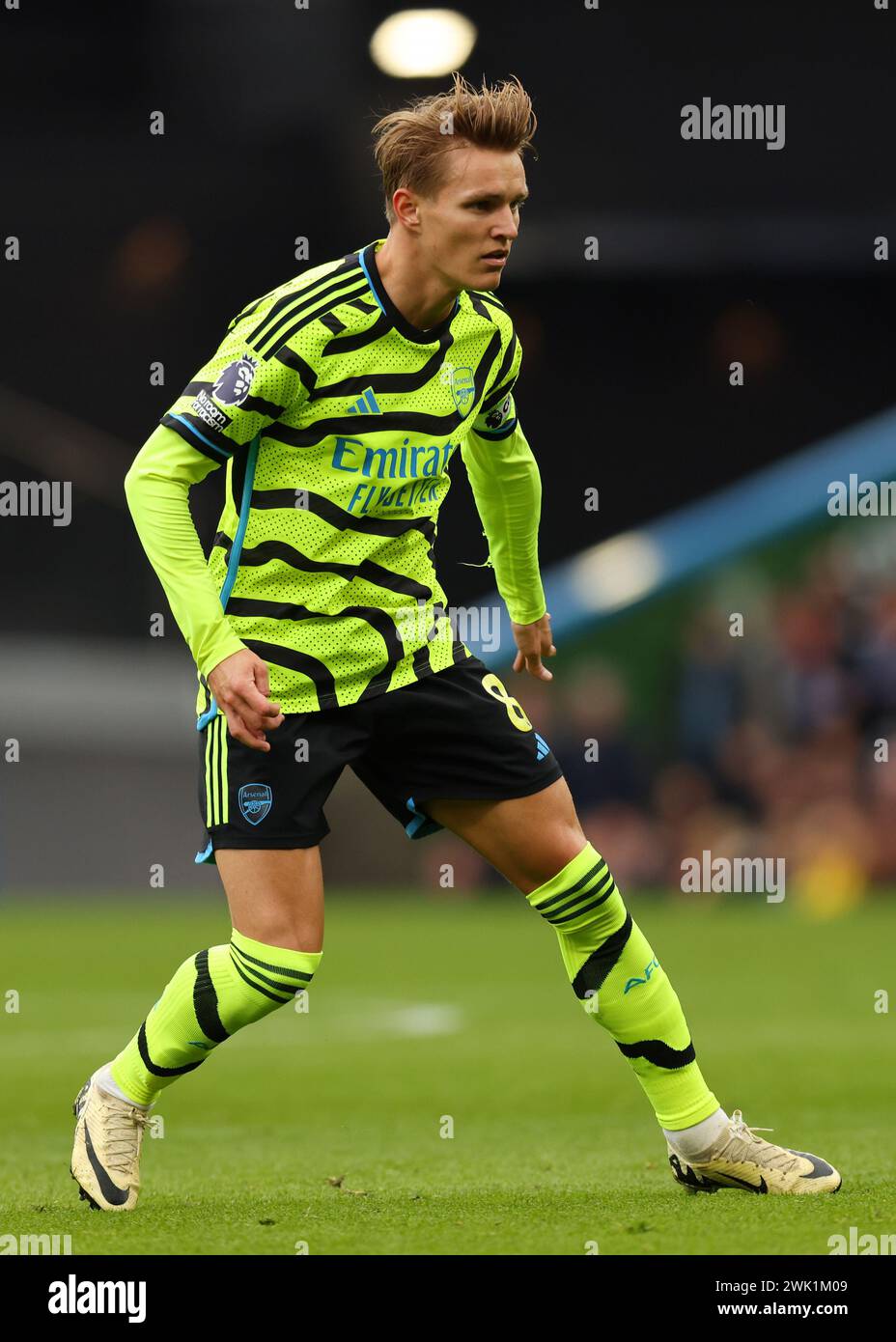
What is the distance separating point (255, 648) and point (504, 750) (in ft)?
1.85

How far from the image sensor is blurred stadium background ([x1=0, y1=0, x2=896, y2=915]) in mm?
14336

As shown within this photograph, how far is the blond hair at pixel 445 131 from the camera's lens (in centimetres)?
382

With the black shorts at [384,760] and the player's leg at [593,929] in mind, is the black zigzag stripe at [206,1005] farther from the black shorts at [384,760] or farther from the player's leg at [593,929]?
the player's leg at [593,929]

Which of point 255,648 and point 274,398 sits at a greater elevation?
point 274,398

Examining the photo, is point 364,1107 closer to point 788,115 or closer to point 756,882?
point 756,882

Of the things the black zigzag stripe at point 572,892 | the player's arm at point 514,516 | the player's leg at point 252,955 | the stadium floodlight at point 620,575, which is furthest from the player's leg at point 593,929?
the stadium floodlight at point 620,575

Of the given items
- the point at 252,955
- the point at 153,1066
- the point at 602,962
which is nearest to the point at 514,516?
the point at 602,962

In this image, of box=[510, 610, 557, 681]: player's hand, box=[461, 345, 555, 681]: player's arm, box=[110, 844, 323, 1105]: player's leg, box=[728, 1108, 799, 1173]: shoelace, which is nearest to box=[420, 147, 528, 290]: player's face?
box=[461, 345, 555, 681]: player's arm

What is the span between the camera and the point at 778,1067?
6.57 metres

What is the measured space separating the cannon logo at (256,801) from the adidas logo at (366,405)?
2.55 ft

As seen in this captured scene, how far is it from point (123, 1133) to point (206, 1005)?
0.36 metres

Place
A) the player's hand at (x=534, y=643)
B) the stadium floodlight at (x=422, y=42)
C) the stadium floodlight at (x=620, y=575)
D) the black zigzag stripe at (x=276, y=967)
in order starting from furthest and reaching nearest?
the stadium floodlight at (x=620, y=575) → the stadium floodlight at (x=422, y=42) → the player's hand at (x=534, y=643) → the black zigzag stripe at (x=276, y=967)

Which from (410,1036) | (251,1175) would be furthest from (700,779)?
(251,1175)
